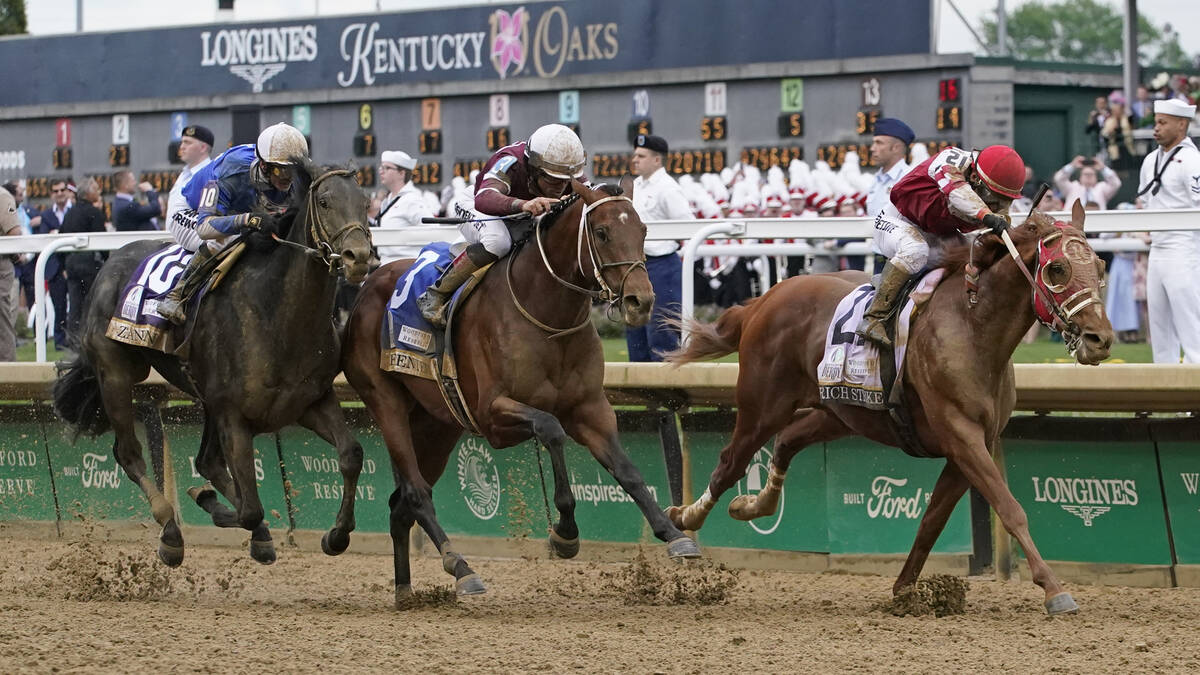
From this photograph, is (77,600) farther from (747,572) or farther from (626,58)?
(626,58)

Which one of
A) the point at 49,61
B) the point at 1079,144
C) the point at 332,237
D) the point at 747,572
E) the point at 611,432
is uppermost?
the point at 49,61

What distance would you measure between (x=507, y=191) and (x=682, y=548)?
1.71m

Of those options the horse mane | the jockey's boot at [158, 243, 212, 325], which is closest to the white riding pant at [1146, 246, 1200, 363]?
the horse mane

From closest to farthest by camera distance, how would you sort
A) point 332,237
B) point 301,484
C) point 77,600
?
point 332,237
point 77,600
point 301,484

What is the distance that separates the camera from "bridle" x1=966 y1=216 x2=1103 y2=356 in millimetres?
6117

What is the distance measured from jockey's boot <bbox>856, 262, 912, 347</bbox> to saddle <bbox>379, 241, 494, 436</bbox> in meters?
1.62

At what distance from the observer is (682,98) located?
18547 mm

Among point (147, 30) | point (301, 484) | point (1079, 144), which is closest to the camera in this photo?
point (301, 484)

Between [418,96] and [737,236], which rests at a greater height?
[418,96]

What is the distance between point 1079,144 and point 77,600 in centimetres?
1509

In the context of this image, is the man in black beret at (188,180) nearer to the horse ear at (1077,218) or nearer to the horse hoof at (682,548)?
the horse hoof at (682,548)

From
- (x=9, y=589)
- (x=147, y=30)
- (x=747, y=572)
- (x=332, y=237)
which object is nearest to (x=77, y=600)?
(x=9, y=589)

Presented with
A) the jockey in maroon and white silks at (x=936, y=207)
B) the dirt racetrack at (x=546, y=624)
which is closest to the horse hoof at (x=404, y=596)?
the dirt racetrack at (x=546, y=624)

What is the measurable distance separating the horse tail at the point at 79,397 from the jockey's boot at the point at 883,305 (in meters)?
3.77
